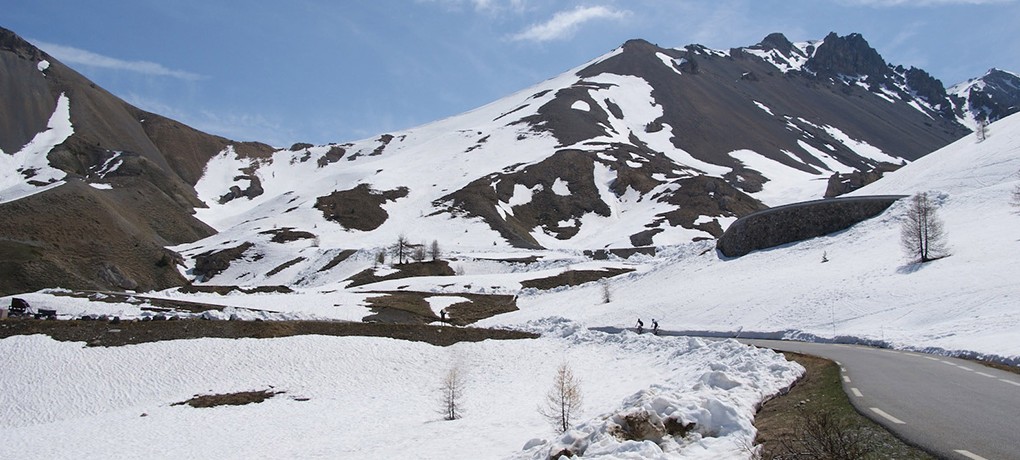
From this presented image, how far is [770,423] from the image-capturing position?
11.7 m

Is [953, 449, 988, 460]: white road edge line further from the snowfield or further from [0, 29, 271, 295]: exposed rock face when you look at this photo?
[0, 29, 271, 295]: exposed rock face

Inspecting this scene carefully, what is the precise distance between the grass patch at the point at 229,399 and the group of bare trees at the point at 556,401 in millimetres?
8008

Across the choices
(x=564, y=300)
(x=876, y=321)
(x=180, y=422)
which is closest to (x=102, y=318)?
(x=180, y=422)

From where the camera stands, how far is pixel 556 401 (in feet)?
56.4

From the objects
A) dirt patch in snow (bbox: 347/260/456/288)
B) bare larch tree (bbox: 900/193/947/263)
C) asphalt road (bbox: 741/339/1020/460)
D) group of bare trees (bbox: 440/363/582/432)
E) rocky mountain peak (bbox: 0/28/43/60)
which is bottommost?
group of bare trees (bbox: 440/363/582/432)

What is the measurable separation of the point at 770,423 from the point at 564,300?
5103 cm

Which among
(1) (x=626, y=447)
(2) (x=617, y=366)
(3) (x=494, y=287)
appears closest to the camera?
(1) (x=626, y=447)

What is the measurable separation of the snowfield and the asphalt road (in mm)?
2284

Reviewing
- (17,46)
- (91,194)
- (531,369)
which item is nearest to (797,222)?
(531,369)

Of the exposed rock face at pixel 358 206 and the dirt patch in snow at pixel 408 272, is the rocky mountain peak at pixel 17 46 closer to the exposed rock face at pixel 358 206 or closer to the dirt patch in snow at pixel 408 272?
the exposed rock face at pixel 358 206

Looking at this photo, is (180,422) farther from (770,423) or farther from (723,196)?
(723,196)

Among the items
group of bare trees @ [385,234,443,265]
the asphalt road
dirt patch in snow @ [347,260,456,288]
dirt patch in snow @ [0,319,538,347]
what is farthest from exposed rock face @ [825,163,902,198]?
the asphalt road

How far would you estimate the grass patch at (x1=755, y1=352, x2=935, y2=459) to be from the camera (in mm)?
7570

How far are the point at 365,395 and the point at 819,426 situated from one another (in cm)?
2306
